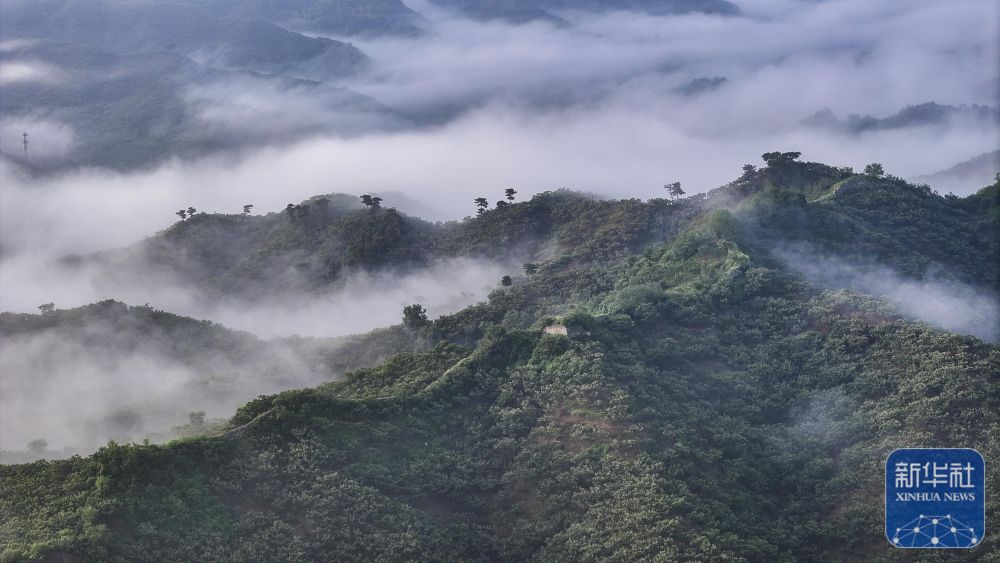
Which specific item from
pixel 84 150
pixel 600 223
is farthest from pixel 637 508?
pixel 84 150

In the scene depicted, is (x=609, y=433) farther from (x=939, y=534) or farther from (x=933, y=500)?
(x=939, y=534)

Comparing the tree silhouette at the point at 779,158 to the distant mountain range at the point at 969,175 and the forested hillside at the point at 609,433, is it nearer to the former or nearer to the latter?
the forested hillside at the point at 609,433

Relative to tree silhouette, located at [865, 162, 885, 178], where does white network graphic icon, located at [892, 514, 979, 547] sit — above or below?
below

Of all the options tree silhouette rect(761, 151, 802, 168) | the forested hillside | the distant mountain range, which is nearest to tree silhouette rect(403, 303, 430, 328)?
the forested hillside

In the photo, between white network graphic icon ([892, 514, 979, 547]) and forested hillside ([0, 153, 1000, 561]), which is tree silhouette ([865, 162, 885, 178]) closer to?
forested hillside ([0, 153, 1000, 561])

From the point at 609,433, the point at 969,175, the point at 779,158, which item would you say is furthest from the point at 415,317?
the point at 969,175

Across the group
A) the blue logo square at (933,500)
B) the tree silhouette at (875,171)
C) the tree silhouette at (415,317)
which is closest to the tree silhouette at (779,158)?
the tree silhouette at (875,171)

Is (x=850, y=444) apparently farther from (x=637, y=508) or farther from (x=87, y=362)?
(x=87, y=362)
